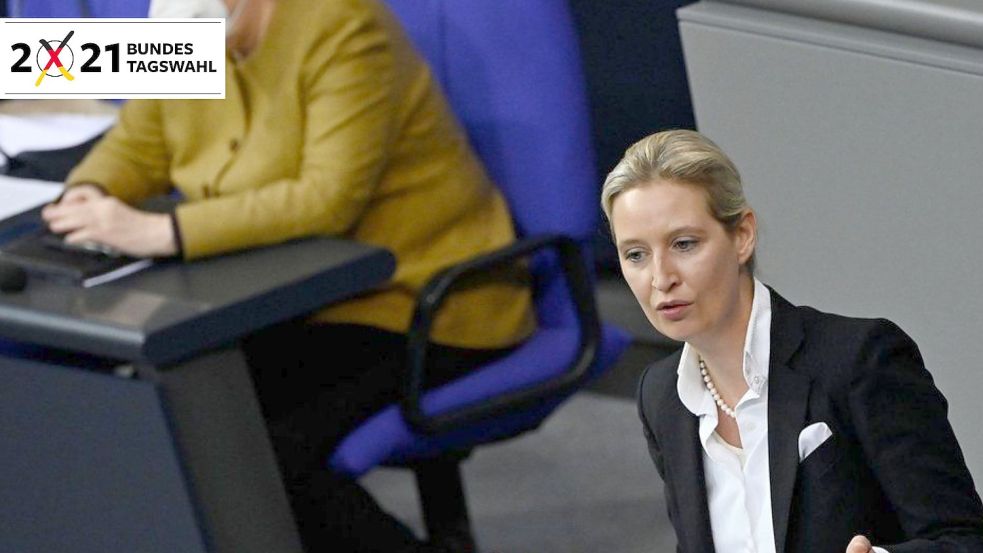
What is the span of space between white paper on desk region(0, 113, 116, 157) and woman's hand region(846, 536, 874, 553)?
178 cm

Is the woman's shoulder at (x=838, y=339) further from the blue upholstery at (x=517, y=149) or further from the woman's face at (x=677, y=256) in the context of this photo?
the blue upholstery at (x=517, y=149)

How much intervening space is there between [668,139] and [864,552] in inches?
13.7

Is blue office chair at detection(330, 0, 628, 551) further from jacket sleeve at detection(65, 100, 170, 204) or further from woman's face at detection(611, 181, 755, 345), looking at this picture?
woman's face at detection(611, 181, 755, 345)

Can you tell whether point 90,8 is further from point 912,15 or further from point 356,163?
point 912,15

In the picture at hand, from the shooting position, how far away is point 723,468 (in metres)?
1.37

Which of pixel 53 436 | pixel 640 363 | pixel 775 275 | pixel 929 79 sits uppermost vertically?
pixel 929 79

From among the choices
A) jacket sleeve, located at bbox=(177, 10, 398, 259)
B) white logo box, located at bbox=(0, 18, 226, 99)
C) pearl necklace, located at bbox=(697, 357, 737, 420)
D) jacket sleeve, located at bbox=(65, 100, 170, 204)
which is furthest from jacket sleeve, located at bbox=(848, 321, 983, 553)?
jacket sleeve, located at bbox=(65, 100, 170, 204)

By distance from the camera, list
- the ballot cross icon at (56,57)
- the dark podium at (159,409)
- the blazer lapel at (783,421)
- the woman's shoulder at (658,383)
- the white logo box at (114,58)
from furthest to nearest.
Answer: the ballot cross icon at (56,57) → the white logo box at (114,58) → the dark podium at (159,409) → the woman's shoulder at (658,383) → the blazer lapel at (783,421)

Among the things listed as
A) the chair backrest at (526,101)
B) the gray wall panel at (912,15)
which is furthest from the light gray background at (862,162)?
the chair backrest at (526,101)

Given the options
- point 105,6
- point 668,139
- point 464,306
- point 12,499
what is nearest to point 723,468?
point 668,139

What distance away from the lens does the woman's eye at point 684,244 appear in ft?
4.21

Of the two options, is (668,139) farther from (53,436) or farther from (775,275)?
(775,275)

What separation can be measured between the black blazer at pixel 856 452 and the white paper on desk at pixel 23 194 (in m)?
1.31

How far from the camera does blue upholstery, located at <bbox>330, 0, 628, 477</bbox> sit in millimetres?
2279
